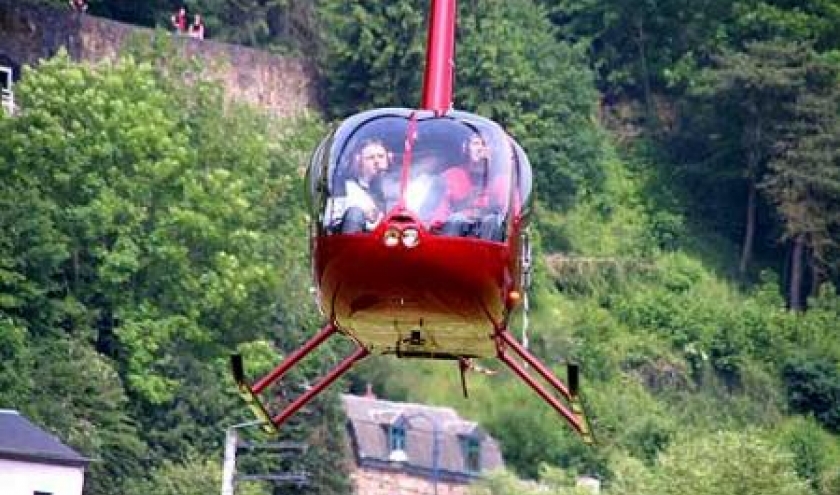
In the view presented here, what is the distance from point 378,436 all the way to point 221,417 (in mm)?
6137

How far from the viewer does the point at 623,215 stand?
111 m

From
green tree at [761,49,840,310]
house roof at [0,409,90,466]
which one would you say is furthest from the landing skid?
green tree at [761,49,840,310]

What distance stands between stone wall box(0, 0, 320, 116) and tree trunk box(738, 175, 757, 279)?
46.1 ft

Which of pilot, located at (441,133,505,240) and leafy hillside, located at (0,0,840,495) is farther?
leafy hillside, located at (0,0,840,495)

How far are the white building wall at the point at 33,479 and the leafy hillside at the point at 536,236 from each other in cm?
316

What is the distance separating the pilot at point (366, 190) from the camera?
3788 cm

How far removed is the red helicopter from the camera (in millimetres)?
37844

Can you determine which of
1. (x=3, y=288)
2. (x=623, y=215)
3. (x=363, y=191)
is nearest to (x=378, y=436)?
(x=3, y=288)

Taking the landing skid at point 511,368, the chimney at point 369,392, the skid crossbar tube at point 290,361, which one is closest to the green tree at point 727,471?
the chimney at point 369,392

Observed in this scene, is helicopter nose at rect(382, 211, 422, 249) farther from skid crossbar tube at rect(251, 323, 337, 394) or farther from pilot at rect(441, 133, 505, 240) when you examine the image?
skid crossbar tube at rect(251, 323, 337, 394)

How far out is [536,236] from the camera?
102938 millimetres

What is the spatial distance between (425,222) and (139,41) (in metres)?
63.9

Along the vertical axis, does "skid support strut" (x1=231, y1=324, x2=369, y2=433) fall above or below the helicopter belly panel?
below

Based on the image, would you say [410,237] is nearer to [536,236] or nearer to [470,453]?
[470,453]
